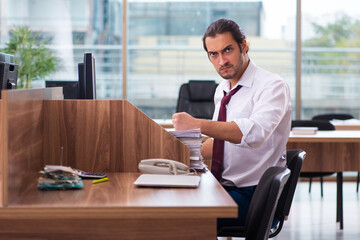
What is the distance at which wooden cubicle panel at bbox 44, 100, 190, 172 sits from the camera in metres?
2.28

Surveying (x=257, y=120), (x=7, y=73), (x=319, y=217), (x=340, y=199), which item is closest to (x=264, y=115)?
(x=257, y=120)

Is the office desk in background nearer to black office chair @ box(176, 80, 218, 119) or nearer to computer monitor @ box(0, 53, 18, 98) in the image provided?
computer monitor @ box(0, 53, 18, 98)

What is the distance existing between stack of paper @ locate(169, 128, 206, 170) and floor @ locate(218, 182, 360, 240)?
1972 mm

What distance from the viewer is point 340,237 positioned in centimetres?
418

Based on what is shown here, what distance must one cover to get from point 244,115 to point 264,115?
0.68 feet

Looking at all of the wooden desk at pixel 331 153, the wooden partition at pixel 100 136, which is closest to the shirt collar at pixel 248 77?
the wooden partition at pixel 100 136

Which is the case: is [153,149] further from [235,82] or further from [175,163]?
[235,82]

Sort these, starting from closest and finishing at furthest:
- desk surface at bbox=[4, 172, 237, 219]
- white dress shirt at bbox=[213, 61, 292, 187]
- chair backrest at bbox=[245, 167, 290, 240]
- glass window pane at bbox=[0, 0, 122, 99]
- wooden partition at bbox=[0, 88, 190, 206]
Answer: desk surface at bbox=[4, 172, 237, 219], chair backrest at bbox=[245, 167, 290, 240], wooden partition at bbox=[0, 88, 190, 206], white dress shirt at bbox=[213, 61, 292, 187], glass window pane at bbox=[0, 0, 122, 99]

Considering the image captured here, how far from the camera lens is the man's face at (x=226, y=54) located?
2.64 metres

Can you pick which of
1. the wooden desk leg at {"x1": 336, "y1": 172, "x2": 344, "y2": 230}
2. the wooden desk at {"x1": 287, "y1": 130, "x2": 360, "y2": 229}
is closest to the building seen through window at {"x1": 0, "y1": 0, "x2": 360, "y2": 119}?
the wooden desk leg at {"x1": 336, "y1": 172, "x2": 344, "y2": 230}

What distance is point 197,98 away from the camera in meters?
5.75

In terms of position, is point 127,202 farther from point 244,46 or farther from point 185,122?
point 244,46

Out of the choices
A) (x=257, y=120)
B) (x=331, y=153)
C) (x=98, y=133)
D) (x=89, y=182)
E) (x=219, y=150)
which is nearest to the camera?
(x=89, y=182)

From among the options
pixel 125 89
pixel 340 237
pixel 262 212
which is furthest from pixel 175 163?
pixel 125 89
